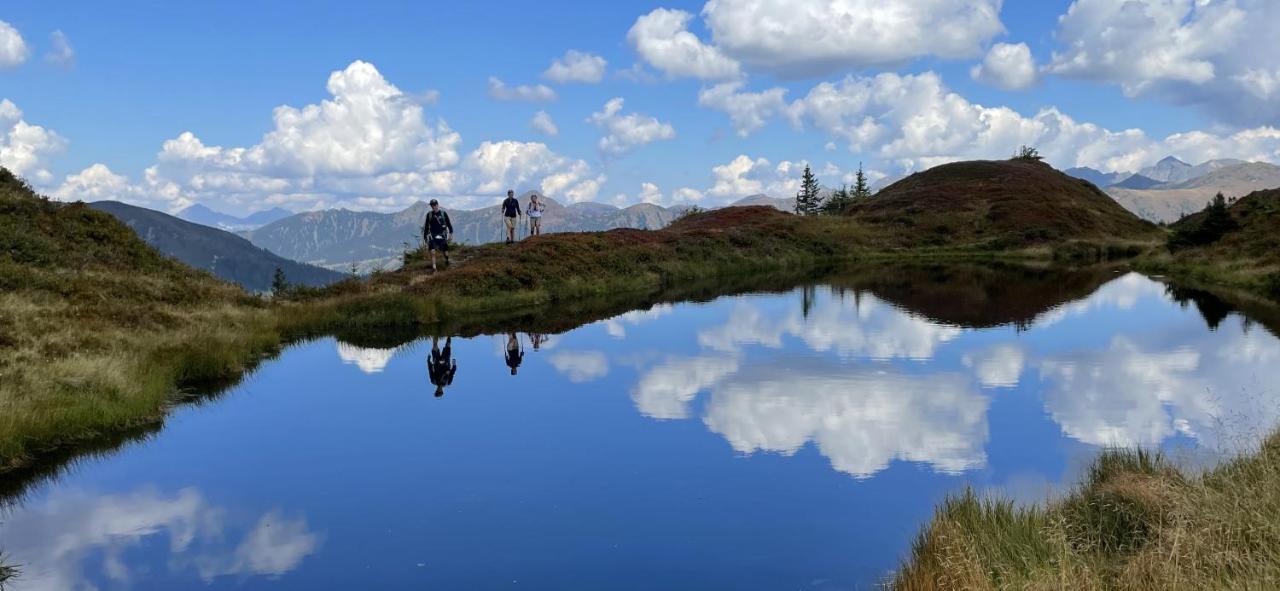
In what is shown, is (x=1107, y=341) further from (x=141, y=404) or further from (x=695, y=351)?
(x=141, y=404)

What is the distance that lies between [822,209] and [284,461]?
133279mm

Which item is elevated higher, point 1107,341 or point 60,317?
point 60,317

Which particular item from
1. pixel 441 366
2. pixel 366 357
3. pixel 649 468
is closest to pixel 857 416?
pixel 649 468

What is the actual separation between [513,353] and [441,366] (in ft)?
9.70

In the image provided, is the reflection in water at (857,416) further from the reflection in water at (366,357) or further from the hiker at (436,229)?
the hiker at (436,229)

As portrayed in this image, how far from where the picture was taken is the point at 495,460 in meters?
15.8

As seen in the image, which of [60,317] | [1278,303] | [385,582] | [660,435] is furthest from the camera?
[1278,303]

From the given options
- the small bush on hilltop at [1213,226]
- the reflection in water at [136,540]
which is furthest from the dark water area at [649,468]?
the small bush on hilltop at [1213,226]

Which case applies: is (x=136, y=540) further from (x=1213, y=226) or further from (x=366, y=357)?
(x=1213, y=226)

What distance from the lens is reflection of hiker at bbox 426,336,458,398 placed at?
2344 centimetres

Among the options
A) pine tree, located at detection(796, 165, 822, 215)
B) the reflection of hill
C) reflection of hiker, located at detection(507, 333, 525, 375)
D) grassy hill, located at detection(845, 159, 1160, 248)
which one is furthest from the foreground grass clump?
pine tree, located at detection(796, 165, 822, 215)

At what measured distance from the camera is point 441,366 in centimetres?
2612

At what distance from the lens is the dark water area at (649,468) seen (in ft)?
36.2

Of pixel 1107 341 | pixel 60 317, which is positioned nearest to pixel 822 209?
pixel 1107 341
